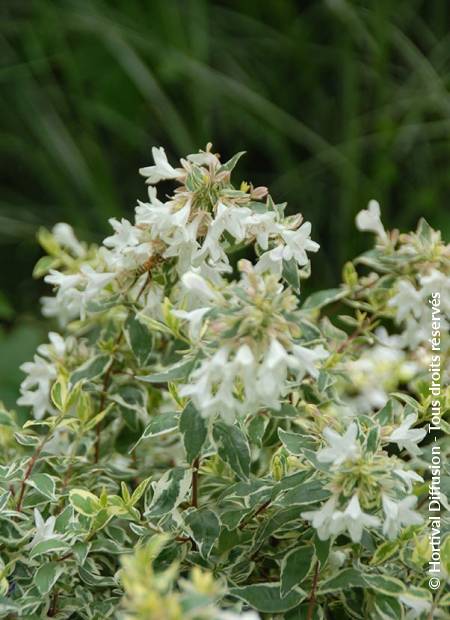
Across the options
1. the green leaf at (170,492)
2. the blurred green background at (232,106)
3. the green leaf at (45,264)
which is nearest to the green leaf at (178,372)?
the green leaf at (170,492)

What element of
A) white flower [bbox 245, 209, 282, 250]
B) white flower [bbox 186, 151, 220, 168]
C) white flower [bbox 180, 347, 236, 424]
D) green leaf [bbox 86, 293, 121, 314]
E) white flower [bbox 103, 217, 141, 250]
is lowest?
white flower [bbox 180, 347, 236, 424]

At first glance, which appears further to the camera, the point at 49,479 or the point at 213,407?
the point at 49,479

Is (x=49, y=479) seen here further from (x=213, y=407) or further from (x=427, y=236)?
(x=427, y=236)

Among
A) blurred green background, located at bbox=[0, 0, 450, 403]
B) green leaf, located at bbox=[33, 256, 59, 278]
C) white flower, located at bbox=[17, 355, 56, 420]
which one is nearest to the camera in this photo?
white flower, located at bbox=[17, 355, 56, 420]

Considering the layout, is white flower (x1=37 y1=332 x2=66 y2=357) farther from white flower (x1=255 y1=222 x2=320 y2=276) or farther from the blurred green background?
the blurred green background

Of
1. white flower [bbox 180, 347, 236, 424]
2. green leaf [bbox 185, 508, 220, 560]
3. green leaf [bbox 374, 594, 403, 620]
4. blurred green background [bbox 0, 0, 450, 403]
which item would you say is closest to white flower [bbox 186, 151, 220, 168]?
white flower [bbox 180, 347, 236, 424]

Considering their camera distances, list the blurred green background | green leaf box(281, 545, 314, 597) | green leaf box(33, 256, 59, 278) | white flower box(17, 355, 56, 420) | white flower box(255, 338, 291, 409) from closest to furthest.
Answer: white flower box(255, 338, 291, 409), green leaf box(281, 545, 314, 597), white flower box(17, 355, 56, 420), green leaf box(33, 256, 59, 278), the blurred green background


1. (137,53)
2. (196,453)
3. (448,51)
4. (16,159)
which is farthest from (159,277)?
(16,159)
